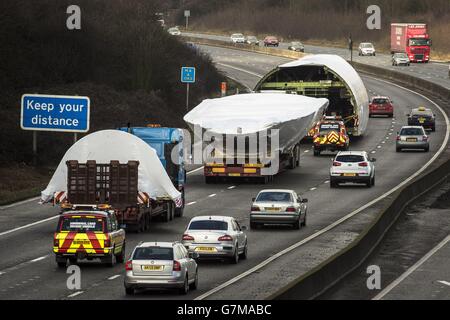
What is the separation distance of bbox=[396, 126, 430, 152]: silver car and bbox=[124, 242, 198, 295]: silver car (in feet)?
157

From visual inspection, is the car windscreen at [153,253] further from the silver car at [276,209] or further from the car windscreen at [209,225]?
the silver car at [276,209]

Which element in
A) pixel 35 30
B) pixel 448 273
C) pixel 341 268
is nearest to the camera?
pixel 341 268

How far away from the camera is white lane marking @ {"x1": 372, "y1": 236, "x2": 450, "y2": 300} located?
113 ft

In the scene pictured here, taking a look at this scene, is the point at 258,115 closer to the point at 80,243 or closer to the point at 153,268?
the point at 80,243

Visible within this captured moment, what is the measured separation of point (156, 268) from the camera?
31.3 metres

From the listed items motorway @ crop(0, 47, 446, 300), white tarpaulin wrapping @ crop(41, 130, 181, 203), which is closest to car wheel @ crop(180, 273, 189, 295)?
motorway @ crop(0, 47, 446, 300)

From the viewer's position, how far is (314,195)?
58250 mm

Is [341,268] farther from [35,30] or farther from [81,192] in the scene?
[35,30]

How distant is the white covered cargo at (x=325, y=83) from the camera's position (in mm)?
79250

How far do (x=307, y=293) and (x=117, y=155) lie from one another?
655 inches

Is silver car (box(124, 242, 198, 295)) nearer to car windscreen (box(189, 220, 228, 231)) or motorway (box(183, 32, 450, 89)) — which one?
car windscreen (box(189, 220, 228, 231))

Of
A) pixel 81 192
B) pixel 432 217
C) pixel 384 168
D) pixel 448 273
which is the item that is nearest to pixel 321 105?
pixel 384 168

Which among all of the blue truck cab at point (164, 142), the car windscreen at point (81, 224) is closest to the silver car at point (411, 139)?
the blue truck cab at point (164, 142)

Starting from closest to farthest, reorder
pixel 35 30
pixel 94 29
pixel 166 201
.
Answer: pixel 166 201 → pixel 35 30 → pixel 94 29
